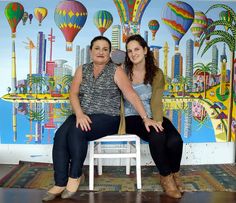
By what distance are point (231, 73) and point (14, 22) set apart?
2.10 metres

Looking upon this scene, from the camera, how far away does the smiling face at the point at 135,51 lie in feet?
9.39

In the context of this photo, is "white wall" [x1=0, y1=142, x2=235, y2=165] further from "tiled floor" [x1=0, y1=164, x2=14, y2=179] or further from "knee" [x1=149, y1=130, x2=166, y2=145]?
"knee" [x1=149, y1=130, x2=166, y2=145]

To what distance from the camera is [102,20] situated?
3365 millimetres

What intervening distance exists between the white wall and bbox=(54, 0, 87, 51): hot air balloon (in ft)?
3.62

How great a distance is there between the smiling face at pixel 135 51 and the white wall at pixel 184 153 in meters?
1.00

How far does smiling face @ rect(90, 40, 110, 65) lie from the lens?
9.16ft

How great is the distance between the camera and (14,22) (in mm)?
3381

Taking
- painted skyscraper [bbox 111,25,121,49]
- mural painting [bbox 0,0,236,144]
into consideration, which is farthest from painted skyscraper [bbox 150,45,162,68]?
painted skyscraper [bbox 111,25,121,49]

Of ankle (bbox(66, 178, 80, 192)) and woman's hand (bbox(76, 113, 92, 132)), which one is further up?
woman's hand (bbox(76, 113, 92, 132))

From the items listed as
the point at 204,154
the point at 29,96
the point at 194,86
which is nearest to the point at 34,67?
the point at 29,96

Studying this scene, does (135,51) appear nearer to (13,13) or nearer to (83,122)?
(83,122)

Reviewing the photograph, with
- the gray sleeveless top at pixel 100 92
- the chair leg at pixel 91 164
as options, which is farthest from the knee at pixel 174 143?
the chair leg at pixel 91 164

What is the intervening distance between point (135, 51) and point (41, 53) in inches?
39.4

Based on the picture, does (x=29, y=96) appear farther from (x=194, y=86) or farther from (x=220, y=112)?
(x=220, y=112)
